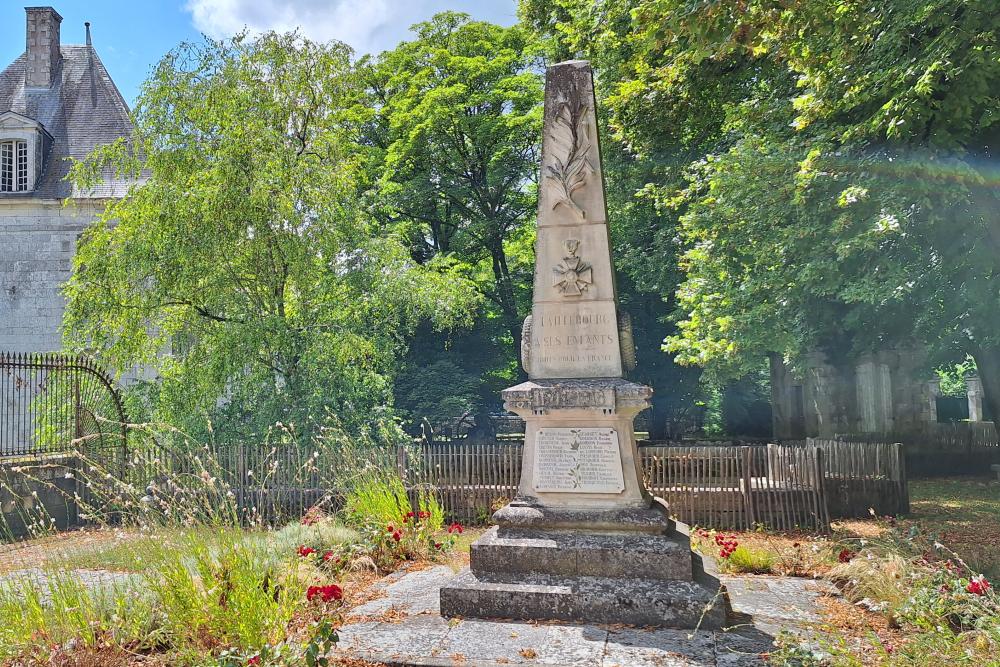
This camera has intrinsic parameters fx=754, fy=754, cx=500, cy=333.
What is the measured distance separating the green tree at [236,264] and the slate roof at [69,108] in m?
11.3

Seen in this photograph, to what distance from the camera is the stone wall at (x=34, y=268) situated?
2283 cm

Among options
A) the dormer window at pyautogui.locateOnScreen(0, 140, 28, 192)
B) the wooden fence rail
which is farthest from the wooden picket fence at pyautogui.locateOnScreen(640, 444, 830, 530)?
the dormer window at pyautogui.locateOnScreen(0, 140, 28, 192)

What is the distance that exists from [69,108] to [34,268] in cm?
584

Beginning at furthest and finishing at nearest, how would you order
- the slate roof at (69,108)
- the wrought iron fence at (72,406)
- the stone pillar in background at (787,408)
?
the stone pillar in background at (787,408), the slate roof at (69,108), the wrought iron fence at (72,406)

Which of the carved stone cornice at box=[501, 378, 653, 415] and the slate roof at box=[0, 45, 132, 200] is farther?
the slate roof at box=[0, 45, 132, 200]

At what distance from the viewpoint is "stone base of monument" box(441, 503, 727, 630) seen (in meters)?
5.49

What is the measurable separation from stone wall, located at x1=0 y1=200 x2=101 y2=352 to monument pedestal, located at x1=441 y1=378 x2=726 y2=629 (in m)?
21.2

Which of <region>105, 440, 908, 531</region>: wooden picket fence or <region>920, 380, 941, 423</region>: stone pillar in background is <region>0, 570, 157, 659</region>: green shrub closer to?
<region>105, 440, 908, 531</region>: wooden picket fence

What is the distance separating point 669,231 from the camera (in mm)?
18594

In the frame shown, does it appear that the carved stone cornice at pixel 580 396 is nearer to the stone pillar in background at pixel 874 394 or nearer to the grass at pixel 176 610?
the grass at pixel 176 610

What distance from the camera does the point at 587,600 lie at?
18.4 ft

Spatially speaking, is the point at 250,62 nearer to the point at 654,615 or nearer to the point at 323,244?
the point at 323,244

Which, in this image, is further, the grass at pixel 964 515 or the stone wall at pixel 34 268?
the stone wall at pixel 34 268

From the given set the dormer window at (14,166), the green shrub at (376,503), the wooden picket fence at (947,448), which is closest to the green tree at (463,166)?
the dormer window at (14,166)
